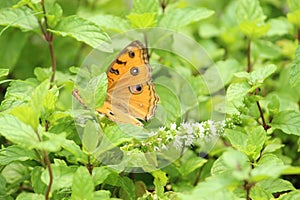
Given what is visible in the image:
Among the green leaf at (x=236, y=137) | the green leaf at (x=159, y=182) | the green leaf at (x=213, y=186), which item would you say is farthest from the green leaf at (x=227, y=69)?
the green leaf at (x=213, y=186)

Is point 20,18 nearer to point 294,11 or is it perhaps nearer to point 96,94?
point 96,94

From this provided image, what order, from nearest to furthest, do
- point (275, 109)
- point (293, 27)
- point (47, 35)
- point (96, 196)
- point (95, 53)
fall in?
point (96, 196) → point (275, 109) → point (47, 35) → point (95, 53) → point (293, 27)

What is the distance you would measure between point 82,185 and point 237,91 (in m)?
0.47

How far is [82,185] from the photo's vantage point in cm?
104

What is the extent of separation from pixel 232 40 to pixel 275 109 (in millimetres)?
672

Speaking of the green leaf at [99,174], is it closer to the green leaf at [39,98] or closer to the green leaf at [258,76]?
the green leaf at [39,98]

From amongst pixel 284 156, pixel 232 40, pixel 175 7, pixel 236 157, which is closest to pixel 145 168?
pixel 236 157

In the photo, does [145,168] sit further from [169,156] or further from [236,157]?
[236,157]

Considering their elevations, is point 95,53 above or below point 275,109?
above

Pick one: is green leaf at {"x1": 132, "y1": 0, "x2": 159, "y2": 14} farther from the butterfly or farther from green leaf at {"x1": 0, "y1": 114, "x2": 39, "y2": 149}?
green leaf at {"x1": 0, "y1": 114, "x2": 39, "y2": 149}

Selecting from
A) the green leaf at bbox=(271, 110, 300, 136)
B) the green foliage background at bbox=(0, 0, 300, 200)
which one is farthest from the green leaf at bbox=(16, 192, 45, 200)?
the green leaf at bbox=(271, 110, 300, 136)

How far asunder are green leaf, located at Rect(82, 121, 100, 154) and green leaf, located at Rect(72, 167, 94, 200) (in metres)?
0.08

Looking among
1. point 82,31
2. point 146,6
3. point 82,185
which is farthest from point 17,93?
point 146,6

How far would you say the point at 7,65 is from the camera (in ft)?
5.91
